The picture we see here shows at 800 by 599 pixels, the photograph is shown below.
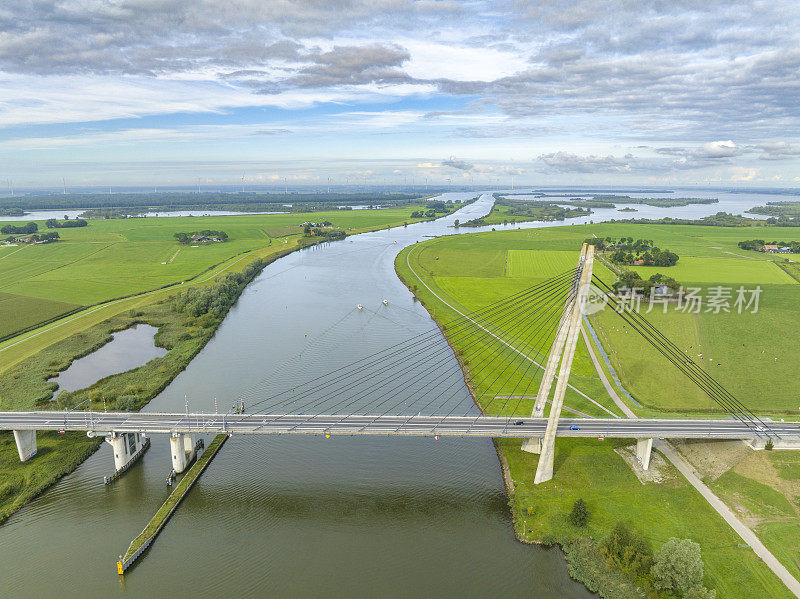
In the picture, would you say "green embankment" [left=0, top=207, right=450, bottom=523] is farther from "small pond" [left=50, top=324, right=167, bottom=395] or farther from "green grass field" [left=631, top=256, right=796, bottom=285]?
"green grass field" [left=631, top=256, right=796, bottom=285]

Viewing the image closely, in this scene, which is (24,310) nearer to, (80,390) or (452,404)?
(80,390)

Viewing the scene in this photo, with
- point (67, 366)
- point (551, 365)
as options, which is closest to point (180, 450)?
point (551, 365)

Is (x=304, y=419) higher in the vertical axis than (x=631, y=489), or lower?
higher

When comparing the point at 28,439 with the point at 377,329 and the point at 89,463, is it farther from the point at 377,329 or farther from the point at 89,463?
the point at 377,329

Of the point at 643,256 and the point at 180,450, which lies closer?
the point at 180,450

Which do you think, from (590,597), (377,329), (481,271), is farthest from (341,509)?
(481,271)

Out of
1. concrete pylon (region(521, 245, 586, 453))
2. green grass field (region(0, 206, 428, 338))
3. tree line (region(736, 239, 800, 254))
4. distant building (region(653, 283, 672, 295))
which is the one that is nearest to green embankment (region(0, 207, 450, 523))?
green grass field (region(0, 206, 428, 338))

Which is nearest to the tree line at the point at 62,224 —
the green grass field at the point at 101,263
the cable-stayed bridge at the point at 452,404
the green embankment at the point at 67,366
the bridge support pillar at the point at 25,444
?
the green grass field at the point at 101,263
